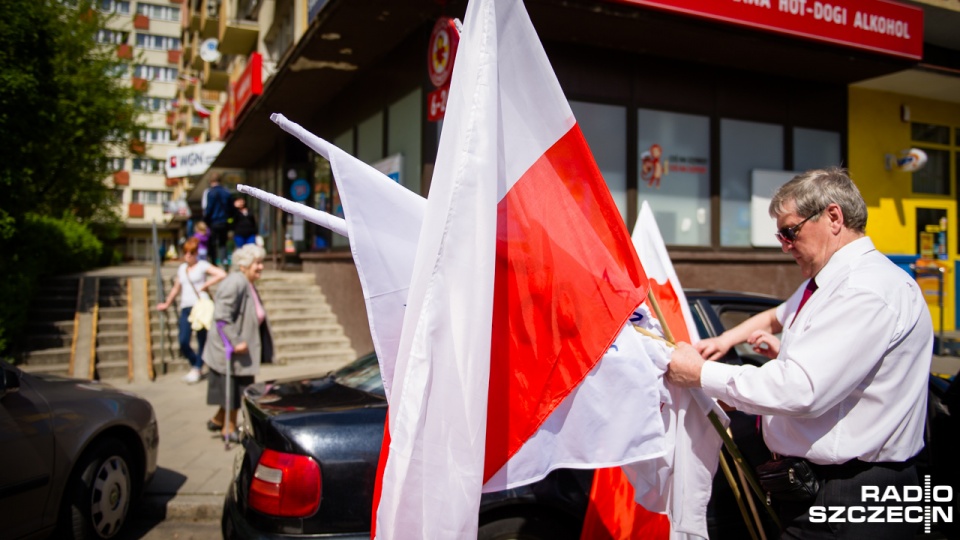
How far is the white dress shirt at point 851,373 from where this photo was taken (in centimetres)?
180

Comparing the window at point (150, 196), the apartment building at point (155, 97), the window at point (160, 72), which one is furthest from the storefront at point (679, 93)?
the window at point (160, 72)

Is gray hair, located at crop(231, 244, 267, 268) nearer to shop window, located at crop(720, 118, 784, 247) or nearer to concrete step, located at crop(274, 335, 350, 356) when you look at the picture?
concrete step, located at crop(274, 335, 350, 356)

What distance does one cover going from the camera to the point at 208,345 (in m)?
5.75

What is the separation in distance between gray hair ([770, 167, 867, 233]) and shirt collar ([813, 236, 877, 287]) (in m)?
0.06

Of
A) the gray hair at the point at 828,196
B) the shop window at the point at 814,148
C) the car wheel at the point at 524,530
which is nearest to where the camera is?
the gray hair at the point at 828,196

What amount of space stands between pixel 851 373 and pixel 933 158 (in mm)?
13046

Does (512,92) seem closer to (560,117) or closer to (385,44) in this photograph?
(560,117)

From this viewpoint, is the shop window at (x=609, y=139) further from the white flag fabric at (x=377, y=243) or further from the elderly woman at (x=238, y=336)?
the white flag fabric at (x=377, y=243)

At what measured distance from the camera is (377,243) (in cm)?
186

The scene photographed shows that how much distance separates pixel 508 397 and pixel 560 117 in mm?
833

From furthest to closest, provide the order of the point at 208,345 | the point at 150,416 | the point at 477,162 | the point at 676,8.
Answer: the point at 676,8, the point at 208,345, the point at 150,416, the point at 477,162

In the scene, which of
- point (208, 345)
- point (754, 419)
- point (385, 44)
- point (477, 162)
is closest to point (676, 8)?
point (385, 44)

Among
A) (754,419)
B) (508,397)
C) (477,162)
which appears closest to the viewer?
(477,162)

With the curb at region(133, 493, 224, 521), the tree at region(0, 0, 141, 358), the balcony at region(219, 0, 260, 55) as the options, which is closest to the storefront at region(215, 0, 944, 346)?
the tree at region(0, 0, 141, 358)
